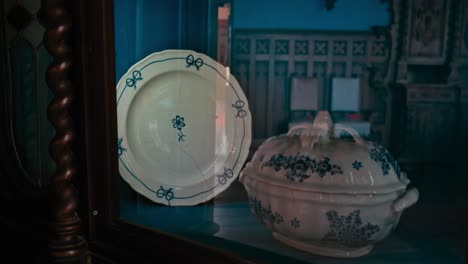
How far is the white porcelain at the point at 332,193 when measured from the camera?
397 millimetres

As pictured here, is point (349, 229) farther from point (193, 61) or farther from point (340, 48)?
point (193, 61)

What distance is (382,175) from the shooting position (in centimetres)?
40

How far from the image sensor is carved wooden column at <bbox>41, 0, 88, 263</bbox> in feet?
1.52

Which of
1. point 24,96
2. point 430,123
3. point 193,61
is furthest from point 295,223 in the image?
A: point 24,96

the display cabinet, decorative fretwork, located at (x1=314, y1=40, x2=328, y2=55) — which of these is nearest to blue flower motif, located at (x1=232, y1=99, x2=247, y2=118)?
the display cabinet

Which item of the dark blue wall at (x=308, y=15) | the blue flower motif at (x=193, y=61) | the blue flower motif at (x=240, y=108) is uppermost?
the dark blue wall at (x=308, y=15)

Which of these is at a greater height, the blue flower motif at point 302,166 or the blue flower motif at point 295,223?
the blue flower motif at point 302,166

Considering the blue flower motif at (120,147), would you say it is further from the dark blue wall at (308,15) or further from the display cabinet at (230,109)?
the dark blue wall at (308,15)

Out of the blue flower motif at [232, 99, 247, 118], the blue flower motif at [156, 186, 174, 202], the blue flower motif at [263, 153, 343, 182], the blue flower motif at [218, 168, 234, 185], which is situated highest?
the blue flower motif at [232, 99, 247, 118]

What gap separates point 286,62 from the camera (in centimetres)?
46

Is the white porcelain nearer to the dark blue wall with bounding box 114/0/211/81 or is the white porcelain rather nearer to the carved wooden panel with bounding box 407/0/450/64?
the carved wooden panel with bounding box 407/0/450/64

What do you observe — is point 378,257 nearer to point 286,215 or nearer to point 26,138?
point 286,215

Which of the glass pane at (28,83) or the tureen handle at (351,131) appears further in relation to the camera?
the glass pane at (28,83)

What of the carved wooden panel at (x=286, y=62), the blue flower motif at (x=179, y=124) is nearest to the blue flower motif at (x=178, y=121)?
the blue flower motif at (x=179, y=124)
